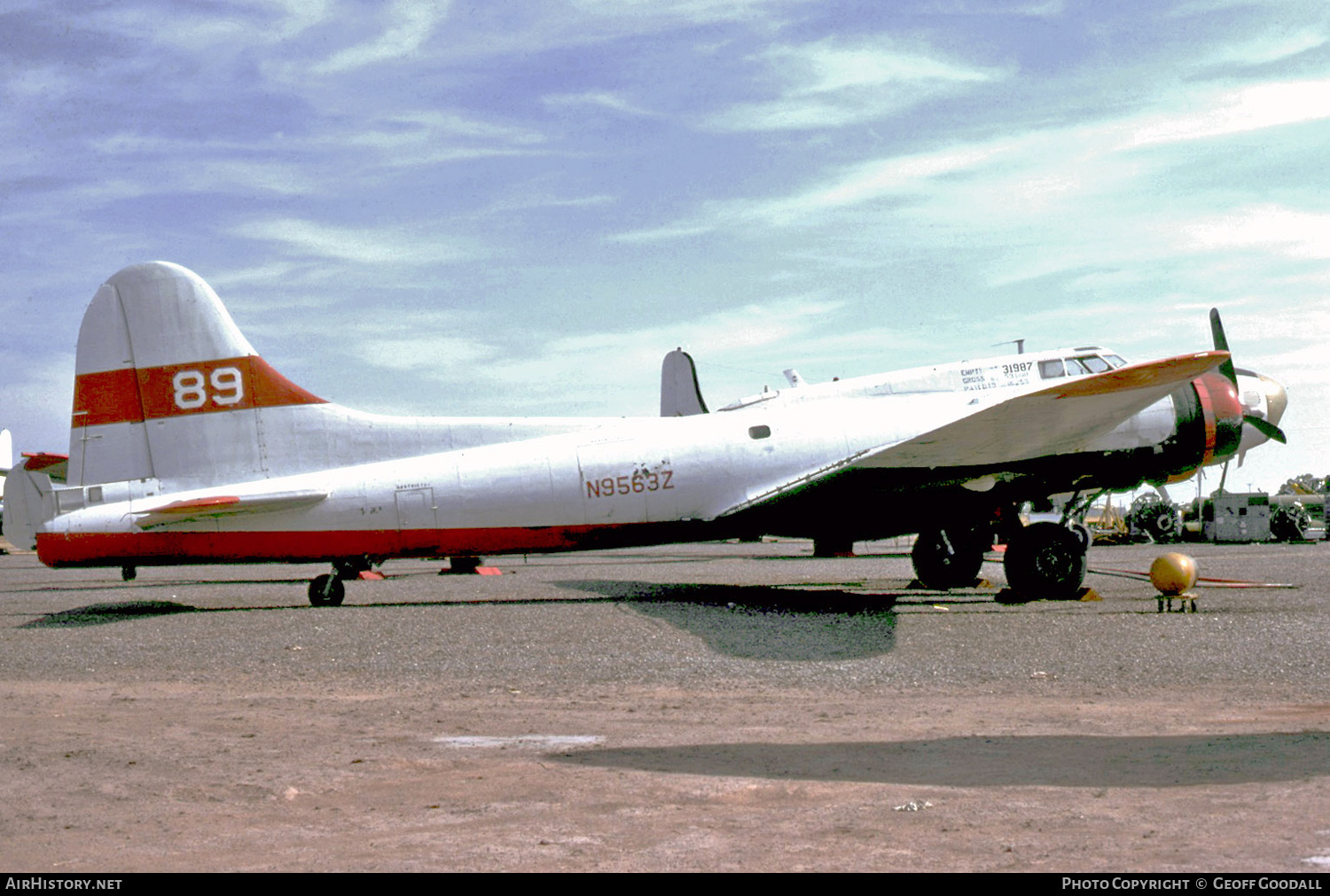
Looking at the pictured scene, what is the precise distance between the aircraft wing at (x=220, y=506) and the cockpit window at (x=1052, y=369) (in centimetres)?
1238

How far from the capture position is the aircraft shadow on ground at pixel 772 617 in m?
13.0

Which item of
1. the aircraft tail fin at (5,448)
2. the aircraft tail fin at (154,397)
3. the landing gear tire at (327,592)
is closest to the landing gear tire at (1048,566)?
the landing gear tire at (327,592)

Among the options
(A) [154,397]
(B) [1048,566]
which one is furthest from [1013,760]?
(A) [154,397]

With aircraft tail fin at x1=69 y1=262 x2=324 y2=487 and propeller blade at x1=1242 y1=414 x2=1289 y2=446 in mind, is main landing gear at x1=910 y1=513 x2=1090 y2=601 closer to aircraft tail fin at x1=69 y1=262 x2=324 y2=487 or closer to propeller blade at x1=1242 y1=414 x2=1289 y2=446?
propeller blade at x1=1242 y1=414 x2=1289 y2=446

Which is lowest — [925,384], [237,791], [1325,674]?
[1325,674]

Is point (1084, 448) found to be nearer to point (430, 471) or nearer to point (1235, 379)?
point (1235, 379)

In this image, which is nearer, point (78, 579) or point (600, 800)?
point (600, 800)

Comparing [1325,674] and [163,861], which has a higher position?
[163,861]

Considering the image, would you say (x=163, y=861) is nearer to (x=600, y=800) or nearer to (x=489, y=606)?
(x=600, y=800)

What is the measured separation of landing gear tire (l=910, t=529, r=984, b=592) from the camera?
20.9 metres

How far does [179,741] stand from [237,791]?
72.2 inches

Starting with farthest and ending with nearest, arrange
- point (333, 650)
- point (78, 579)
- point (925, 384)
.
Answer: point (78, 579) → point (925, 384) → point (333, 650)

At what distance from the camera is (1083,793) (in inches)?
241

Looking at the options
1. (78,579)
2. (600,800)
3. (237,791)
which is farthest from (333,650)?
(78,579)
